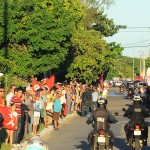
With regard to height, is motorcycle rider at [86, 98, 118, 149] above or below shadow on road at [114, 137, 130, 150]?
above

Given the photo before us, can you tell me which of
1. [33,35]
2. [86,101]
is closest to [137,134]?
[86,101]

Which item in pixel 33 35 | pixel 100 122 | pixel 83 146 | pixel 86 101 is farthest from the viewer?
pixel 33 35

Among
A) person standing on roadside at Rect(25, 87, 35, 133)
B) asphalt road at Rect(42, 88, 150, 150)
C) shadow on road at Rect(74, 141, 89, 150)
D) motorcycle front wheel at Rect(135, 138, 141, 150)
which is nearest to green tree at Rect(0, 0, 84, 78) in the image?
asphalt road at Rect(42, 88, 150, 150)

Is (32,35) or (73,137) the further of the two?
(32,35)

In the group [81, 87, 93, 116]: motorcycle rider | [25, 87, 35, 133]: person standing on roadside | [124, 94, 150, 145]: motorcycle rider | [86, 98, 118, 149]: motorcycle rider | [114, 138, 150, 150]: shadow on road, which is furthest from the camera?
[81, 87, 93, 116]: motorcycle rider

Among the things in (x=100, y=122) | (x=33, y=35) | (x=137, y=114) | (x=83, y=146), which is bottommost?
(x=83, y=146)

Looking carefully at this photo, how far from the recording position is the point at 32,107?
20.9 meters

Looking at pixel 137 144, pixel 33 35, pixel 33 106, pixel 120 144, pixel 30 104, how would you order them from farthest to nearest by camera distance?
pixel 33 35
pixel 33 106
pixel 30 104
pixel 120 144
pixel 137 144

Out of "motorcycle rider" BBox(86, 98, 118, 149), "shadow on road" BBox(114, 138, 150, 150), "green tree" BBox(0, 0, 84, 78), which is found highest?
"green tree" BBox(0, 0, 84, 78)

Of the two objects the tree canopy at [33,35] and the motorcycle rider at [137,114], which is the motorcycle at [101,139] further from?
the tree canopy at [33,35]

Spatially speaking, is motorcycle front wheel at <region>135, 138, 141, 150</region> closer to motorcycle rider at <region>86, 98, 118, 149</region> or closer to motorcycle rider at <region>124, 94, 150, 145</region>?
motorcycle rider at <region>124, 94, 150, 145</region>

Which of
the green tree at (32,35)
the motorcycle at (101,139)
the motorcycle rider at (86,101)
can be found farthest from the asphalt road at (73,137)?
the green tree at (32,35)

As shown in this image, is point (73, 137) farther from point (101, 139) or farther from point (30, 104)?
point (101, 139)

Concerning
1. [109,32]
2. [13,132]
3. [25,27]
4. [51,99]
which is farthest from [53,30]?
[109,32]
